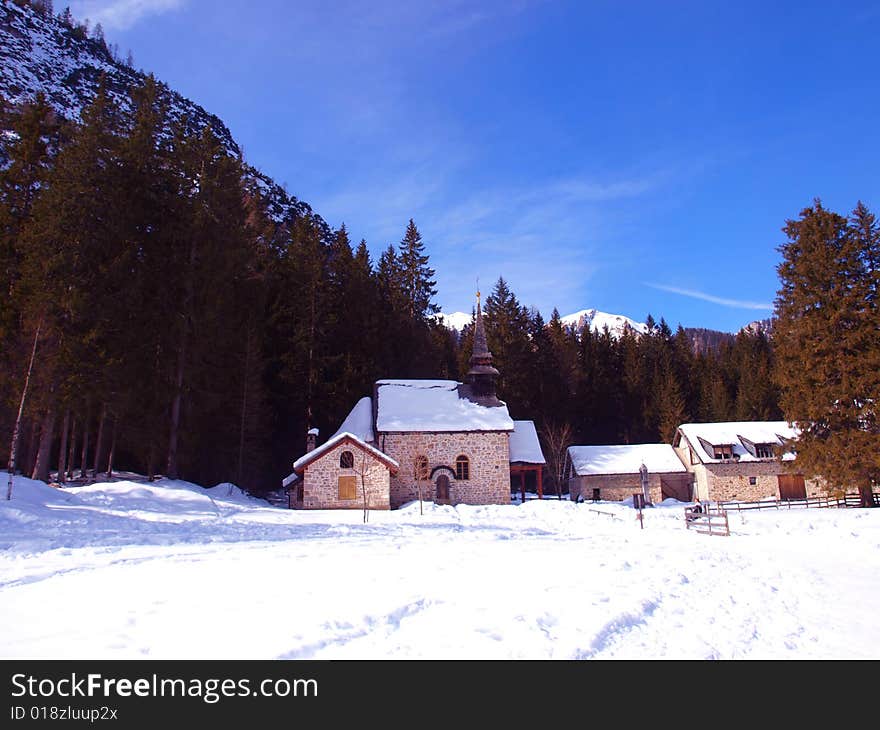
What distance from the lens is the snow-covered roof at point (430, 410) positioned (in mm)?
31625

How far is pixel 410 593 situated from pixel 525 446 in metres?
27.4

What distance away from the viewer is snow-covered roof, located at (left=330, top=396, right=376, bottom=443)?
31.7m

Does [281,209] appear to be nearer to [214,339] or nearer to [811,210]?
[214,339]

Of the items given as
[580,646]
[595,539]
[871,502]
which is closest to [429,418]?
[595,539]

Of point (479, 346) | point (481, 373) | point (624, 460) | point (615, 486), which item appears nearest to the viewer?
point (481, 373)

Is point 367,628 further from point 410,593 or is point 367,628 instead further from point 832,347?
point 832,347

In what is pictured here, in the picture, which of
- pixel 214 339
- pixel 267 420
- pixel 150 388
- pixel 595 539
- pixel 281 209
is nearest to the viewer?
pixel 595 539

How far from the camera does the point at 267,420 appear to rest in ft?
113

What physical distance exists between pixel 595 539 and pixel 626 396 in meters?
44.5

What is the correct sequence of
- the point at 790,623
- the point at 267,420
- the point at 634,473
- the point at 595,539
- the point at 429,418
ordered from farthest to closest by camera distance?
the point at 634,473, the point at 267,420, the point at 429,418, the point at 595,539, the point at 790,623


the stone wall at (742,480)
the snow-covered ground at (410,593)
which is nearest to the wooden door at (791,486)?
the stone wall at (742,480)

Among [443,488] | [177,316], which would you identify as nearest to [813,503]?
[443,488]

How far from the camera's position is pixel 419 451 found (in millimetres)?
31281

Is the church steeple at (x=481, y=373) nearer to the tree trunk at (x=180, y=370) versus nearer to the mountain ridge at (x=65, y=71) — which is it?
the tree trunk at (x=180, y=370)
